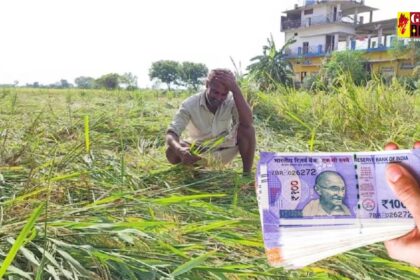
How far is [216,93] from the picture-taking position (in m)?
2.67

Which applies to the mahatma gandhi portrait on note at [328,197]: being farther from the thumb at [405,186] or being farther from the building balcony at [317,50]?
the building balcony at [317,50]

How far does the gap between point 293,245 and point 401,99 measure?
3.09 meters

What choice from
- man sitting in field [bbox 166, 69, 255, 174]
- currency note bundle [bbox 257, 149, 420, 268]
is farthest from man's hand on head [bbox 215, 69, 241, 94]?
currency note bundle [bbox 257, 149, 420, 268]

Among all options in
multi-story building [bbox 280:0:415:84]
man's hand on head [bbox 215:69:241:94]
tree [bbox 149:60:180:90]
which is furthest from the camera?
tree [bbox 149:60:180:90]

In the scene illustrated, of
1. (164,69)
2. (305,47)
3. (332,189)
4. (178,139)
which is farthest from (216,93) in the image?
(164,69)

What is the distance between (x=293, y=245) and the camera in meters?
0.86

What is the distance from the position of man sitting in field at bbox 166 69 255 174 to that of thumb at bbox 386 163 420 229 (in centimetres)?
161

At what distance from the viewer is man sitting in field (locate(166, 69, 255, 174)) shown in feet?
8.46

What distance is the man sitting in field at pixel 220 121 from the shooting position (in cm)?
258

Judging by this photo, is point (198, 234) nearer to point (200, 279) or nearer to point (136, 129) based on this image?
point (200, 279)

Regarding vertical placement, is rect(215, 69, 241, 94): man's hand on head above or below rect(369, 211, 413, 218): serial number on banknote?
above

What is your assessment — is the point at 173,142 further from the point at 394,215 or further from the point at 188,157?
the point at 394,215

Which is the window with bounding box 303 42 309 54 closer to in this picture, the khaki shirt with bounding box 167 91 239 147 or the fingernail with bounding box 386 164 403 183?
the khaki shirt with bounding box 167 91 239 147

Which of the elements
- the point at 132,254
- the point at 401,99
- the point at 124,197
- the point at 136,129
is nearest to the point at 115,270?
the point at 132,254
